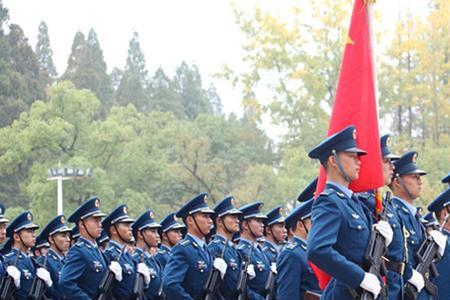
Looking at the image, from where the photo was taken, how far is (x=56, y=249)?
38.1ft

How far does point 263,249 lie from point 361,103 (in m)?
4.25

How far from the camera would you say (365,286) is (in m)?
6.01

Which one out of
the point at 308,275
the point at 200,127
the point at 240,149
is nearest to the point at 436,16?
the point at 240,149

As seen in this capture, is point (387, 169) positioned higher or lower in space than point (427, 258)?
higher

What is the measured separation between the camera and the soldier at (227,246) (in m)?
10.1

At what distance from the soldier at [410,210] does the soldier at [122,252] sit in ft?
10.4

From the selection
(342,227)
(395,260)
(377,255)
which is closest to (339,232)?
A: (342,227)

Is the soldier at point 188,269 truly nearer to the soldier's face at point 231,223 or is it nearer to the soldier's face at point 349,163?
the soldier's face at point 231,223

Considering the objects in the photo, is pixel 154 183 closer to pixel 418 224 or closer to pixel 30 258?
pixel 30 258

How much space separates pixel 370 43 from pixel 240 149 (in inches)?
1342

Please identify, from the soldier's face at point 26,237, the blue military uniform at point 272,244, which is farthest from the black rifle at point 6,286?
the blue military uniform at point 272,244

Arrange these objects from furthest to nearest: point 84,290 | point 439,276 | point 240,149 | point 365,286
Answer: point 240,149
point 84,290
point 439,276
point 365,286

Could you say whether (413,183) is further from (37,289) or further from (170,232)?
(170,232)

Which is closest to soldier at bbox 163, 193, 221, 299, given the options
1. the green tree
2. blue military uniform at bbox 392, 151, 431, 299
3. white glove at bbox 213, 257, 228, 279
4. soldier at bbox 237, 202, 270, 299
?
white glove at bbox 213, 257, 228, 279
